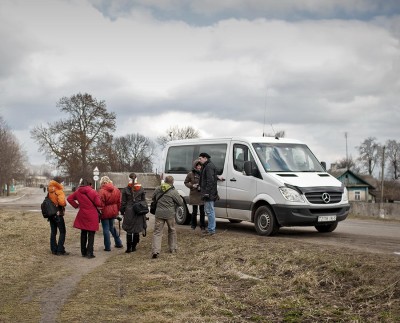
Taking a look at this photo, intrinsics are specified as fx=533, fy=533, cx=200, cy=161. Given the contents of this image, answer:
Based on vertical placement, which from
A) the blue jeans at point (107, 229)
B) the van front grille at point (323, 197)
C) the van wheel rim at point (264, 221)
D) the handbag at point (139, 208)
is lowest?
the blue jeans at point (107, 229)

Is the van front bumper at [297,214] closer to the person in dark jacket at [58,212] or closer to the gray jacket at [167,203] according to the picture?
the gray jacket at [167,203]

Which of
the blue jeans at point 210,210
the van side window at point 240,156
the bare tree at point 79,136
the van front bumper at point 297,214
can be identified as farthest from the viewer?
the bare tree at point 79,136

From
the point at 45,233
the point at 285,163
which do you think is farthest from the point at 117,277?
the point at 45,233

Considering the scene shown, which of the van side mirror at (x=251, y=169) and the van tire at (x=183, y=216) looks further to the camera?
the van tire at (x=183, y=216)

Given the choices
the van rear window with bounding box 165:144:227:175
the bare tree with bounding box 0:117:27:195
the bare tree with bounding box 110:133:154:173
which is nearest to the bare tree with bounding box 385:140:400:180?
the bare tree with bounding box 110:133:154:173

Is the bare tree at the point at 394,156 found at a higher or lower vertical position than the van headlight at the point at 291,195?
higher

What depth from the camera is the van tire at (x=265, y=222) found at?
40.2ft

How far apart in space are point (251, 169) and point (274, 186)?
0.85m

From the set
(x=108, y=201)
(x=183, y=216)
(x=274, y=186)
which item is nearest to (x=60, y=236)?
(x=108, y=201)

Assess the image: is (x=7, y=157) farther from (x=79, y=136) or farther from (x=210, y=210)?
(x=210, y=210)

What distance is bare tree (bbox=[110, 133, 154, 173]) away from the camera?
299 feet

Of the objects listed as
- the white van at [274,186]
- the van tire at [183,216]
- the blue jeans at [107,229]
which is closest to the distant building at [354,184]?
the van tire at [183,216]

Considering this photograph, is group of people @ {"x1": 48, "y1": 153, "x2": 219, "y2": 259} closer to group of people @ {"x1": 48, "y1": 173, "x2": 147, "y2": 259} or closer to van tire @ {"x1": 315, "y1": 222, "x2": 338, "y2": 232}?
group of people @ {"x1": 48, "y1": 173, "x2": 147, "y2": 259}

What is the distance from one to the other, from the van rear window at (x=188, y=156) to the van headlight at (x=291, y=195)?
2.31 m
